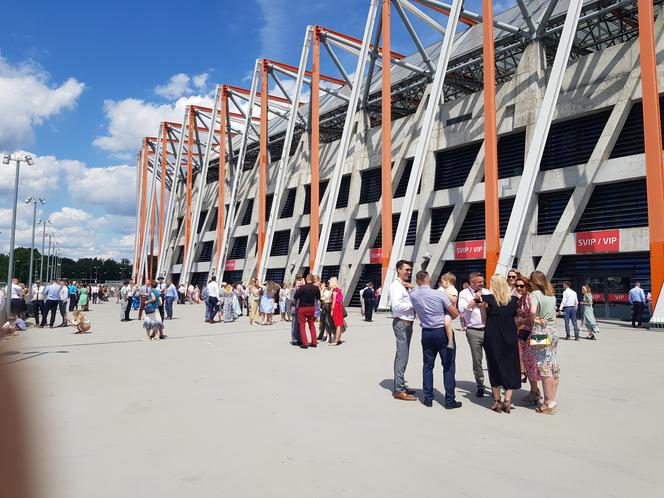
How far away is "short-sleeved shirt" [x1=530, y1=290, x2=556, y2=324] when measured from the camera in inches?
249

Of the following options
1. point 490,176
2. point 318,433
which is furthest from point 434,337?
point 490,176

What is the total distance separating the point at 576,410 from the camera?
20.5 feet

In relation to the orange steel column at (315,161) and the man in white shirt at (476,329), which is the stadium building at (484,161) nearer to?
the orange steel column at (315,161)

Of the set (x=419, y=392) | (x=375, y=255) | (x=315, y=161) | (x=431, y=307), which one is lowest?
(x=419, y=392)

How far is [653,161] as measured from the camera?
17531 millimetres

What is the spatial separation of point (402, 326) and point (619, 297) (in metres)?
18.1

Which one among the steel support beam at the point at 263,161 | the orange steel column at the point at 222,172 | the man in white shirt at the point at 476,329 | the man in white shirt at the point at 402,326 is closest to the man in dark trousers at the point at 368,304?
the man in white shirt at the point at 476,329

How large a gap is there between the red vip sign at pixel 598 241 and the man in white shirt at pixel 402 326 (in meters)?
17.6

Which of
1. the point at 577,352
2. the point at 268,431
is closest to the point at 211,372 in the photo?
the point at 268,431

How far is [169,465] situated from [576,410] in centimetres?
475

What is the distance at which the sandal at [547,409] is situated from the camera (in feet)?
20.1

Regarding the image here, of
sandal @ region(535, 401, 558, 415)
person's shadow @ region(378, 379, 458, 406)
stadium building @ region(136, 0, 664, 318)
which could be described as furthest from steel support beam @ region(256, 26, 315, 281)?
sandal @ region(535, 401, 558, 415)

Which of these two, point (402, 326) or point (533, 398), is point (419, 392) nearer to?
point (402, 326)

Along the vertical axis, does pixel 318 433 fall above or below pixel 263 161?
below
